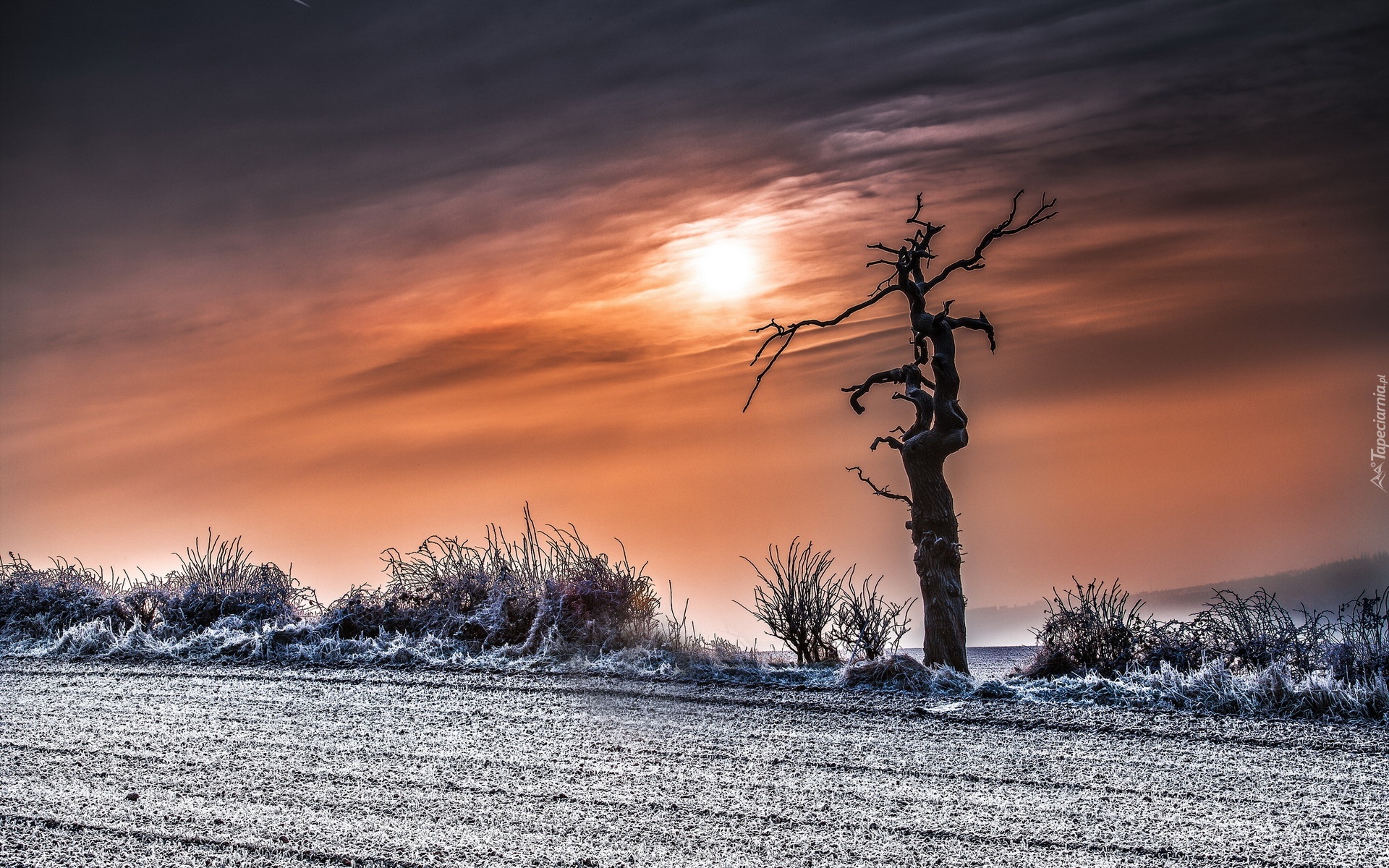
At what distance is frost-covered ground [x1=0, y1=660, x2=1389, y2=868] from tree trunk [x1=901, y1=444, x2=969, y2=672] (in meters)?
1.67

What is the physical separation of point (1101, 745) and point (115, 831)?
5079 mm

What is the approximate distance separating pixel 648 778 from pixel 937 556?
157 inches

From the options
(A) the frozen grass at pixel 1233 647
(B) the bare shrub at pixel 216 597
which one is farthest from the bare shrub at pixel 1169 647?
(B) the bare shrub at pixel 216 597

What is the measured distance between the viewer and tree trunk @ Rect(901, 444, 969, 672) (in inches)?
352

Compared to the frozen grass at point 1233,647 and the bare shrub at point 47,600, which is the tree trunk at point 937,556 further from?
the bare shrub at point 47,600

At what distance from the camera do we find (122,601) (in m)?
10.0

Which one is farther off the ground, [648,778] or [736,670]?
[736,670]

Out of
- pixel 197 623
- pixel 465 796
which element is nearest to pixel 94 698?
pixel 197 623

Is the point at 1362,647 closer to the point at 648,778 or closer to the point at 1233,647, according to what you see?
the point at 1233,647

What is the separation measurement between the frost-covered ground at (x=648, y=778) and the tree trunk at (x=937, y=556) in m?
1.67

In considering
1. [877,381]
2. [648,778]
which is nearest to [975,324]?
[877,381]

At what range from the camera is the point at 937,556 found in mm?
9000

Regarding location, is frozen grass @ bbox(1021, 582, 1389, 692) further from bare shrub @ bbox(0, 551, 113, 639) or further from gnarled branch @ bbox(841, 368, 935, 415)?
bare shrub @ bbox(0, 551, 113, 639)

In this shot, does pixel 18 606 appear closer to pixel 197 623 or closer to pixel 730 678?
pixel 197 623
